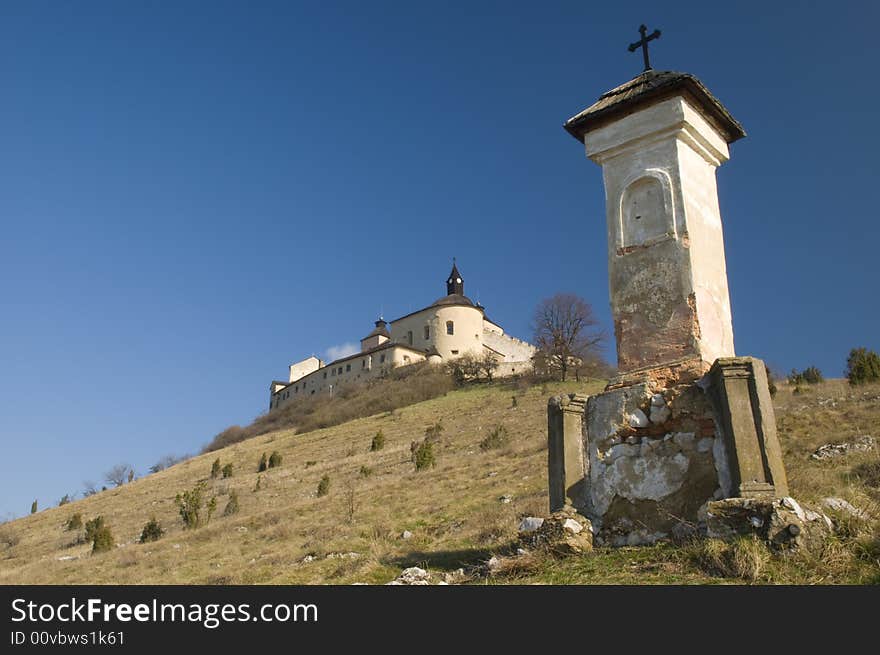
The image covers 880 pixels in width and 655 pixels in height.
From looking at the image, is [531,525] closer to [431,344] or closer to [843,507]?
[843,507]

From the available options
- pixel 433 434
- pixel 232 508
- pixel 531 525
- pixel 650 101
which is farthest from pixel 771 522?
pixel 433 434

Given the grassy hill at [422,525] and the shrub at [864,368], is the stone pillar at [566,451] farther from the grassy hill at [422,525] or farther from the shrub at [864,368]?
the shrub at [864,368]

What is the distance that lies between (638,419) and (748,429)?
115 cm

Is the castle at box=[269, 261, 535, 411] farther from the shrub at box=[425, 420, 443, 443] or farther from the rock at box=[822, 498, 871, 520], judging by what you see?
the rock at box=[822, 498, 871, 520]

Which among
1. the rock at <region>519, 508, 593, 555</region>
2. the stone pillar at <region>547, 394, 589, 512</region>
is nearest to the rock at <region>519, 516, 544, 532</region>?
the rock at <region>519, 508, 593, 555</region>

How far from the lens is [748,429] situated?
6.40m

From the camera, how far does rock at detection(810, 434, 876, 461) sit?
1196 cm

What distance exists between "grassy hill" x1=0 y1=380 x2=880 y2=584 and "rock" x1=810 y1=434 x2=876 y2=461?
0.32m

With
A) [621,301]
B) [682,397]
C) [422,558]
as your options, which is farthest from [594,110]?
[422,558]

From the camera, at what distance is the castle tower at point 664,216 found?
7.40 m

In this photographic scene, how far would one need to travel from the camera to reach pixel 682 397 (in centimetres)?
706
